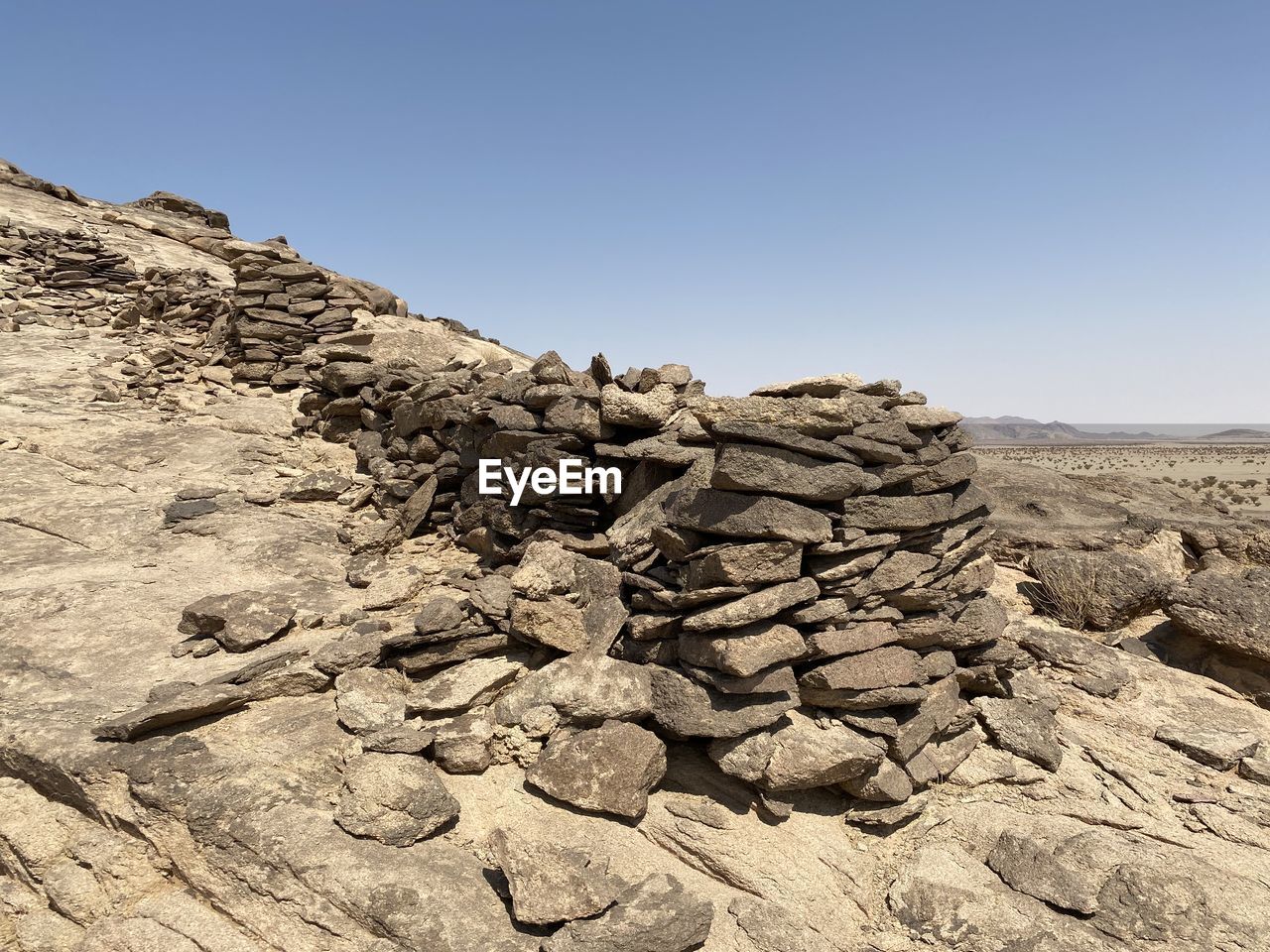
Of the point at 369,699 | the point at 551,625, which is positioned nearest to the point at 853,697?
the point at 551,625

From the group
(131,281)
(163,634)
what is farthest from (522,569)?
(131,281)

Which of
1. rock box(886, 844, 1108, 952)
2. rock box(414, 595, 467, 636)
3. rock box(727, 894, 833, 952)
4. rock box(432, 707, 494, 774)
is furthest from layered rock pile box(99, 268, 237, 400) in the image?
rock box(886, 844, 1108, 952)

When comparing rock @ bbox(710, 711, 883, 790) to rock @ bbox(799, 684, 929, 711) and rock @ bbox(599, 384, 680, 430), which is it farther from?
rock @ bbox(599, 384, 680, 430)

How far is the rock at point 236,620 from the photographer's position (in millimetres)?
5906

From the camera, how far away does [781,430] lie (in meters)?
5.07

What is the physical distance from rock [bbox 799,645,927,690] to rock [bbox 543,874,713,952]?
1.89m

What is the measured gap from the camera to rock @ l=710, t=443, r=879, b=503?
4965mm

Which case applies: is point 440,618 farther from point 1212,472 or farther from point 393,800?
point 1212,472

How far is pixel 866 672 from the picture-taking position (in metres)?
5.37

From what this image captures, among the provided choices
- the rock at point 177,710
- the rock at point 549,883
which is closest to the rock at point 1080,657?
the rock at point 549,883

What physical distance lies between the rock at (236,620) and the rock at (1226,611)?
32.1 ft

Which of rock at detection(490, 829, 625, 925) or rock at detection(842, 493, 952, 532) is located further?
rock at detection(842, 493, 952, 532)

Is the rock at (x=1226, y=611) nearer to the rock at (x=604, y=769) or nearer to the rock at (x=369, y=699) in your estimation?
the rock at (x=604, y=769)

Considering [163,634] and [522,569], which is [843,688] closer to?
[522,569]
